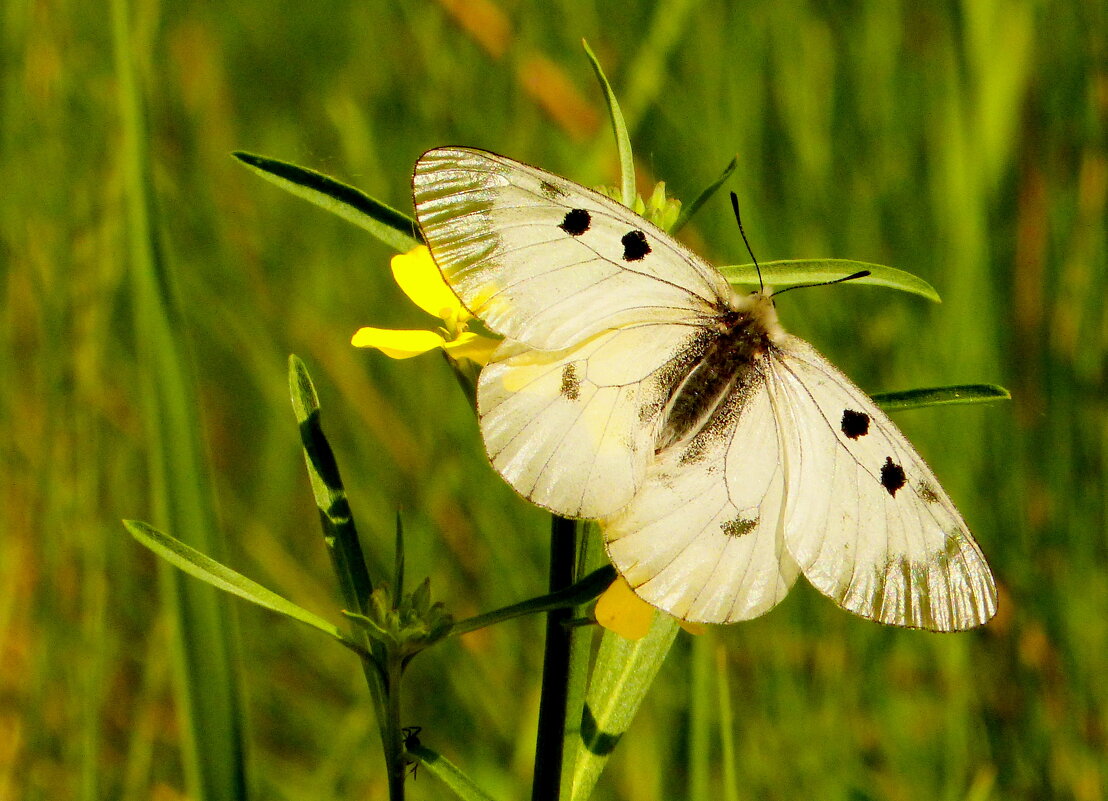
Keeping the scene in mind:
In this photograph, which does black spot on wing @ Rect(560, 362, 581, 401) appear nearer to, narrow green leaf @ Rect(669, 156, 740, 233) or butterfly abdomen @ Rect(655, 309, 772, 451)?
butterfly abdomen @ Rect(655, 309, 772, 451)

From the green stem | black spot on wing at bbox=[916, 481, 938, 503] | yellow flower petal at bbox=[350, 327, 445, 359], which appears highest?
yellow flower petal at bbox=[350, 327, 445, 359]

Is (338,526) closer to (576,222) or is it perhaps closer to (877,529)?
(576,222)

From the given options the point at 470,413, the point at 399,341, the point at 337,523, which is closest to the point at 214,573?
the point at 337,523

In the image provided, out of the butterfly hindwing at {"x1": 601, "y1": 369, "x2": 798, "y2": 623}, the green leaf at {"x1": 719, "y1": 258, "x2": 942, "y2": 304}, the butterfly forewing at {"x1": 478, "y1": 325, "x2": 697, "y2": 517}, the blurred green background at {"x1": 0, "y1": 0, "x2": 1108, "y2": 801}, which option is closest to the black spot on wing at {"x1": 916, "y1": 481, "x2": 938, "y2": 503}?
the butterfly hindwing at {"x1": 601, "y1": 369, "x2": 798, "y2": 623}

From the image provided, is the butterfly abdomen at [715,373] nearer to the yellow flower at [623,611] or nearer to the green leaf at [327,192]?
the yellow flower at [623,611]

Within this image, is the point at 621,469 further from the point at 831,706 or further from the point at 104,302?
the point at 104,302

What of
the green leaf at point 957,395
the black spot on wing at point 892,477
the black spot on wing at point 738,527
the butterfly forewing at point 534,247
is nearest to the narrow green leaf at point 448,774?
the black spot on wing at point 738,527

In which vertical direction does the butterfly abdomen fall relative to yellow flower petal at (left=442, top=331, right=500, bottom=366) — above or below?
below
